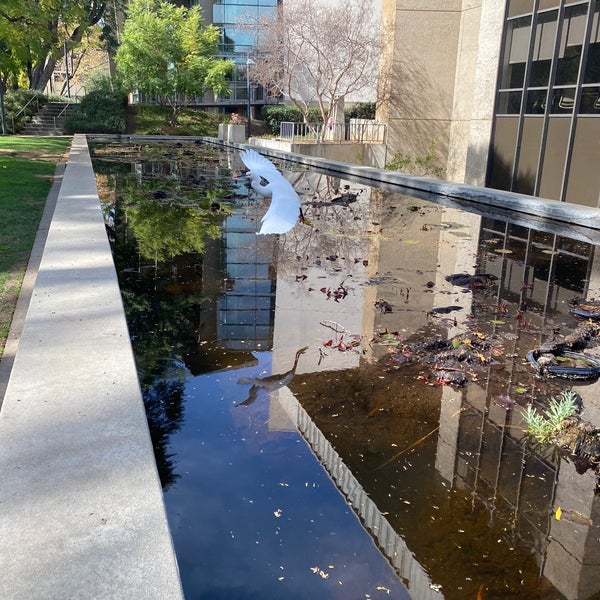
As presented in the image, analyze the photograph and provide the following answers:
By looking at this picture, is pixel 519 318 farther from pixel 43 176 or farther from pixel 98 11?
pixel 98 11

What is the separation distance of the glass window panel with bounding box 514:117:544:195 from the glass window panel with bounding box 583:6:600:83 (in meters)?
1.91

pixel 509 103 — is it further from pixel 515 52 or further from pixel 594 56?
pixel 594 56

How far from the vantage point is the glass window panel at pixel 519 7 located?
56.0 feet

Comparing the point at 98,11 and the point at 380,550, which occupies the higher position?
the point at 98,11

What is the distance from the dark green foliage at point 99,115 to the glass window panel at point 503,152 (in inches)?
1002

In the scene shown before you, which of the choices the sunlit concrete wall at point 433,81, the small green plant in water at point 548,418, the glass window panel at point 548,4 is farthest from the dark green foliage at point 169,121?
the small green plant in water at point 548,418

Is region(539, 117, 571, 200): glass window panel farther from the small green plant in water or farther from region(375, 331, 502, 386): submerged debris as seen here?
the small green plant in water

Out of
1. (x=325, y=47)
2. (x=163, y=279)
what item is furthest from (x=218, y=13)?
(x=163, y=279)

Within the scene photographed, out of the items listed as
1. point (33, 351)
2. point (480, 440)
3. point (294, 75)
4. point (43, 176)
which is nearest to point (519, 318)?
point (480, 440)

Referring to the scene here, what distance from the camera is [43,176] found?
1392 centimetres

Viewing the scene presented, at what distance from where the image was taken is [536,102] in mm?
16875

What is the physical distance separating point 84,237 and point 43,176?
8493 mm

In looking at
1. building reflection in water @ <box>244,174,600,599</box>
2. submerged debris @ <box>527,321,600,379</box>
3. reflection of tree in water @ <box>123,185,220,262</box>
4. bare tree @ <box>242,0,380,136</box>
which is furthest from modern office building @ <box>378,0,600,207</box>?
submerged debris @ <box>527,321,600,379</box>

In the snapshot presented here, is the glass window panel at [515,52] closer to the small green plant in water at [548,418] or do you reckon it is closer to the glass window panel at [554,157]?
the glass window panel at [554,157]
